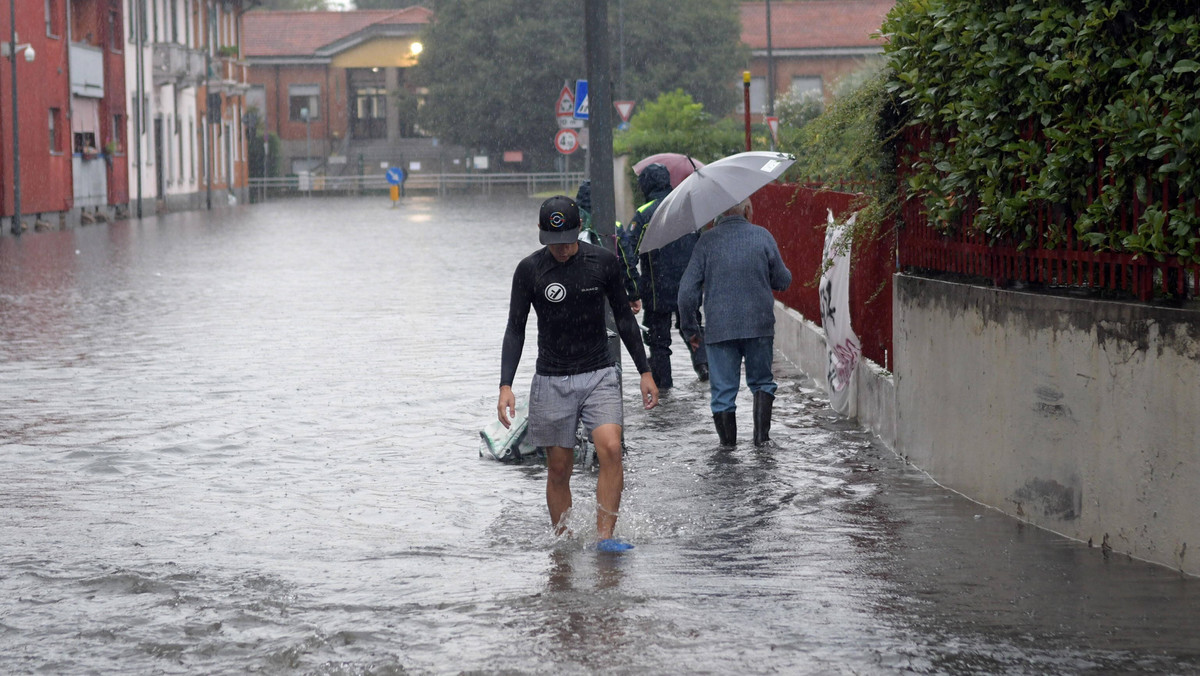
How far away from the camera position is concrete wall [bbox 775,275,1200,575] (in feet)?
20.1

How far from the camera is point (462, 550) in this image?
6.96 m

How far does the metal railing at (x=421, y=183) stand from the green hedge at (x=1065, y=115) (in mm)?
63226

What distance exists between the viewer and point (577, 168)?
2987 inches

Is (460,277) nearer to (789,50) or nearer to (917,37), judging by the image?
(917,37)

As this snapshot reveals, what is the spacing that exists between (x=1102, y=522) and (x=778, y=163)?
12.0ft

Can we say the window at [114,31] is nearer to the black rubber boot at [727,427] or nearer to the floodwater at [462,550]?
the floodwater at [462,550]

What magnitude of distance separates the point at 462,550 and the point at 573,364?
0.89m

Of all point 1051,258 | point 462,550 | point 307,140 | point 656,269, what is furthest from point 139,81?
point 1051,258

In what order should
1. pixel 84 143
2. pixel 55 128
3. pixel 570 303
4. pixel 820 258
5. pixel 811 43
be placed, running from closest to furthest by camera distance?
1. pixel 570 303
2. pixel 820 258
3. pixel 55 128
4. pixel 84 143
5. pixel 811 43

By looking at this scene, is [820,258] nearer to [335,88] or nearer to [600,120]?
[600,120]

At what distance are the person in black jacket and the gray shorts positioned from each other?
4304mm

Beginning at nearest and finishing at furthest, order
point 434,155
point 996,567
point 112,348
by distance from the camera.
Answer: point 996,567, point 112,348, point 434,155

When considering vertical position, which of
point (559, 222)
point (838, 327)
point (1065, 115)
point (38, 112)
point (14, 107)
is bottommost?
point (838, 327)

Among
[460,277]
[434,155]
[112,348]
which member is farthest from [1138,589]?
[434,155]
